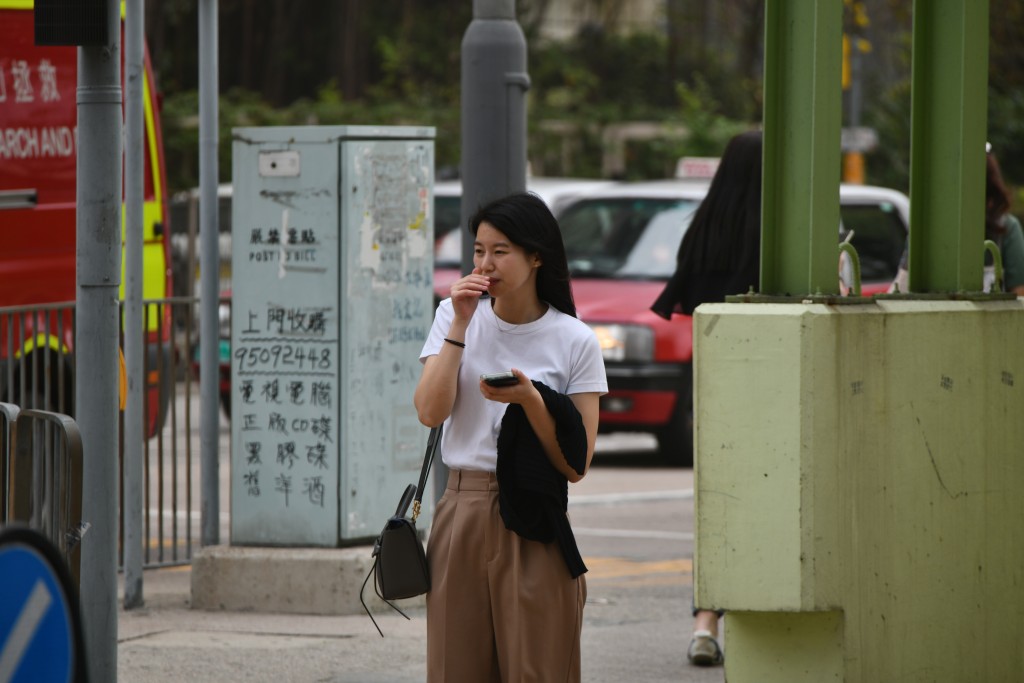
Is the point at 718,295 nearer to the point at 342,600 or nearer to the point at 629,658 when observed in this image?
the point at 629,658

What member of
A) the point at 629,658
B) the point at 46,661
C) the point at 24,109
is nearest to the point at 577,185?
the point at 24,109

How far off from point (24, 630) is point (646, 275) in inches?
398

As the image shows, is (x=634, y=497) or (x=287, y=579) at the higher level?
(x=287, y=579)

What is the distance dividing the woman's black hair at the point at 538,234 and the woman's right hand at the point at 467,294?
0.15 m

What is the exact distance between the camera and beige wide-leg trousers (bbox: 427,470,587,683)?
4.27m

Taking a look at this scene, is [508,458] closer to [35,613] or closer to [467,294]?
[467,294]

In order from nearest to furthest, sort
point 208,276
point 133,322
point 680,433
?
point 133,322 → point 208,276 → point 680,433

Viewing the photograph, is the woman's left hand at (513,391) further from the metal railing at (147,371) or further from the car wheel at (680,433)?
the car wheel at (680,433)

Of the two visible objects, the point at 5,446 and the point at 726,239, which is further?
the point at 726,239

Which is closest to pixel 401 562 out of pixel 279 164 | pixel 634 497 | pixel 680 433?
pixel 279 164

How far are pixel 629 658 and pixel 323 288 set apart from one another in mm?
1892

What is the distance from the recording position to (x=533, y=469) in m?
4.24

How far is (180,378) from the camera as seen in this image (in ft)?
27.6

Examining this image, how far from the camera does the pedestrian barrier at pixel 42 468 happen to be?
14.6 ft
